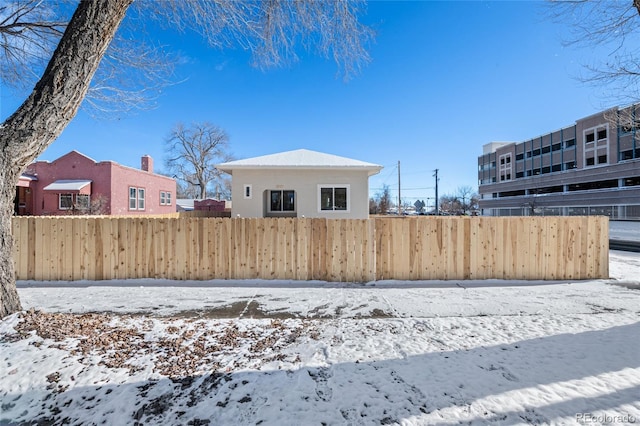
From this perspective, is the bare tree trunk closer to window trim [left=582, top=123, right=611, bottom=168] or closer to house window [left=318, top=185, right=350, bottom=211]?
house window [left=318, top=185, right=350, bottom=211]

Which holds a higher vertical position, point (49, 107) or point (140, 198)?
point (49, 107)

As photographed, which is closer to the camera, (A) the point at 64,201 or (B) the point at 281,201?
(B) the point at 281,201

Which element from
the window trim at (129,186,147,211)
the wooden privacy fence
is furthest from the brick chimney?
the wooden privacy fence

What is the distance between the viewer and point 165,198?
25.9 meters

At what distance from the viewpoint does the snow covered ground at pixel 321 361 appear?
2.46 metres

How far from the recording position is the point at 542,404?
100 inches

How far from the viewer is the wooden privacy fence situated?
267 inches

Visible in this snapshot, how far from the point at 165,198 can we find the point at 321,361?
88.3 ft

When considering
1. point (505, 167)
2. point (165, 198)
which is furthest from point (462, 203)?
point (165, 198)

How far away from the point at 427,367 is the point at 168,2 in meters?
7.74

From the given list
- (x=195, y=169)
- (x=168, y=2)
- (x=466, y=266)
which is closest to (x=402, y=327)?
(x=466, y=266)

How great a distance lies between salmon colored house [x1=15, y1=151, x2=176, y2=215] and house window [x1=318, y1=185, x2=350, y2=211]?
1528cm

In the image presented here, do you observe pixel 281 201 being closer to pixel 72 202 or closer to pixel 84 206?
pixel 84 206

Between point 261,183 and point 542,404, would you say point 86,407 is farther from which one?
point 261,183
